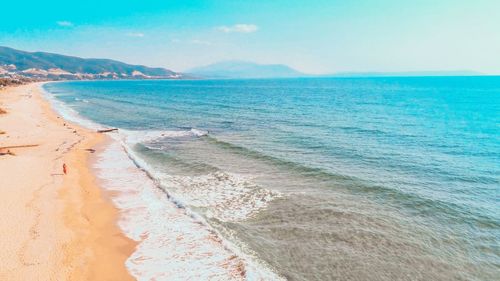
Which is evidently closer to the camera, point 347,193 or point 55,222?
point 55,222

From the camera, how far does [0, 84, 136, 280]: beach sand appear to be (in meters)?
13.9

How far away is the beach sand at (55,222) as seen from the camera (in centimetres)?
1388

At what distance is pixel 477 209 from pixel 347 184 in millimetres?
7653

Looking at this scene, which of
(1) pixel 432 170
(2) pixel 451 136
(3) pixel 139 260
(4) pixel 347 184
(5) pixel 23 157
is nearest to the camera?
(3) pixel 139 260

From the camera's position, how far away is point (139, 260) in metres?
14.8

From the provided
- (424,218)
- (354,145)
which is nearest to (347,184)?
(424,218)

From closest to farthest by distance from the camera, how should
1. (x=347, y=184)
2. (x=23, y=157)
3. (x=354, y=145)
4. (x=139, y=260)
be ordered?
(x=139, y=260) < (x=347, y=184) < (x=23, y=157) < (x=354, y=145)

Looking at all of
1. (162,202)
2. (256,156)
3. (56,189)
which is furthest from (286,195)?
(56,189)

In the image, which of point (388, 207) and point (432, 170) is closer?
point (388, 207)

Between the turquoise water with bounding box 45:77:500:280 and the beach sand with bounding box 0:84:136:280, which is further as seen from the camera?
the turquoise water with bounding box 45:77:500:280

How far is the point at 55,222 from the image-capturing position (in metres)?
18.1

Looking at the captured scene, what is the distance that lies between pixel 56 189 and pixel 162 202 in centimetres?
775

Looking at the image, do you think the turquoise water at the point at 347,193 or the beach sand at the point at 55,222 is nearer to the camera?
the beach sand at the point at 55,222

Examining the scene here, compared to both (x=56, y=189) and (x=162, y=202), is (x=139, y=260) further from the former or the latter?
(x=56, y=189)
